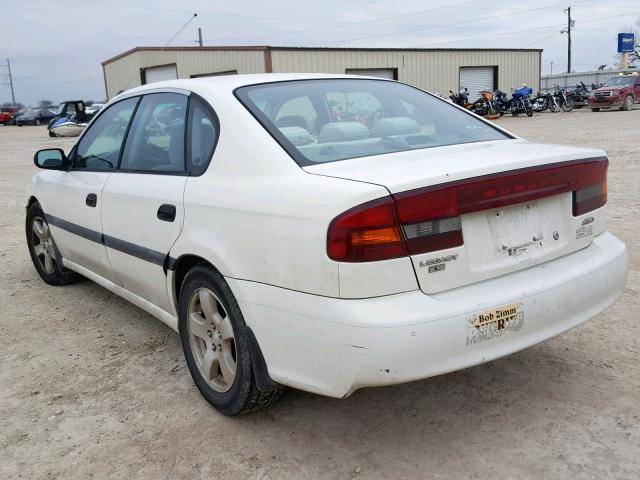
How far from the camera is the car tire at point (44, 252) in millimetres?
4875

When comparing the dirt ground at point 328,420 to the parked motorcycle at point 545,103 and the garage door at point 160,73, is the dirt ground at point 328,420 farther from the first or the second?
the garage door at point 160,73

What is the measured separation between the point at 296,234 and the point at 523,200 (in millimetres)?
906

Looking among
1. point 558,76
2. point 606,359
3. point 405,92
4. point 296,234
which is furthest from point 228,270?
point 558,76

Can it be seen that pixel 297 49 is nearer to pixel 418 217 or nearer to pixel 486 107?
pixel 486 107

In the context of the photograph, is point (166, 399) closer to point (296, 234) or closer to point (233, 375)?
point (233, 375)

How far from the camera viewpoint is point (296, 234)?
231cm

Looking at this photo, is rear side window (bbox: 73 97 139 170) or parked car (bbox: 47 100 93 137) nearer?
rear side window (bbox: 73 97 139 170)

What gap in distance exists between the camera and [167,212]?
3043 millimetres

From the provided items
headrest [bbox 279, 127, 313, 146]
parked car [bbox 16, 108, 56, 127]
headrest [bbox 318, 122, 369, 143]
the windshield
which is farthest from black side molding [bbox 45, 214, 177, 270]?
parked car [bbox 16, 108, 56, 127]

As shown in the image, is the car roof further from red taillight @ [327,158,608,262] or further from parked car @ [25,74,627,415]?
red taillight @ [327,158,608,262]

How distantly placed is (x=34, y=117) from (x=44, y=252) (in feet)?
142

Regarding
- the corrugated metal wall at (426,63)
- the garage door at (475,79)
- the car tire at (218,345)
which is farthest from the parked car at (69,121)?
the car tire at (218,345)

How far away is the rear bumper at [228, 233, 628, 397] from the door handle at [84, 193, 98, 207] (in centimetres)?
159

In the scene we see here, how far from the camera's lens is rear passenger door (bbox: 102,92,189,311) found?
3084 mm
